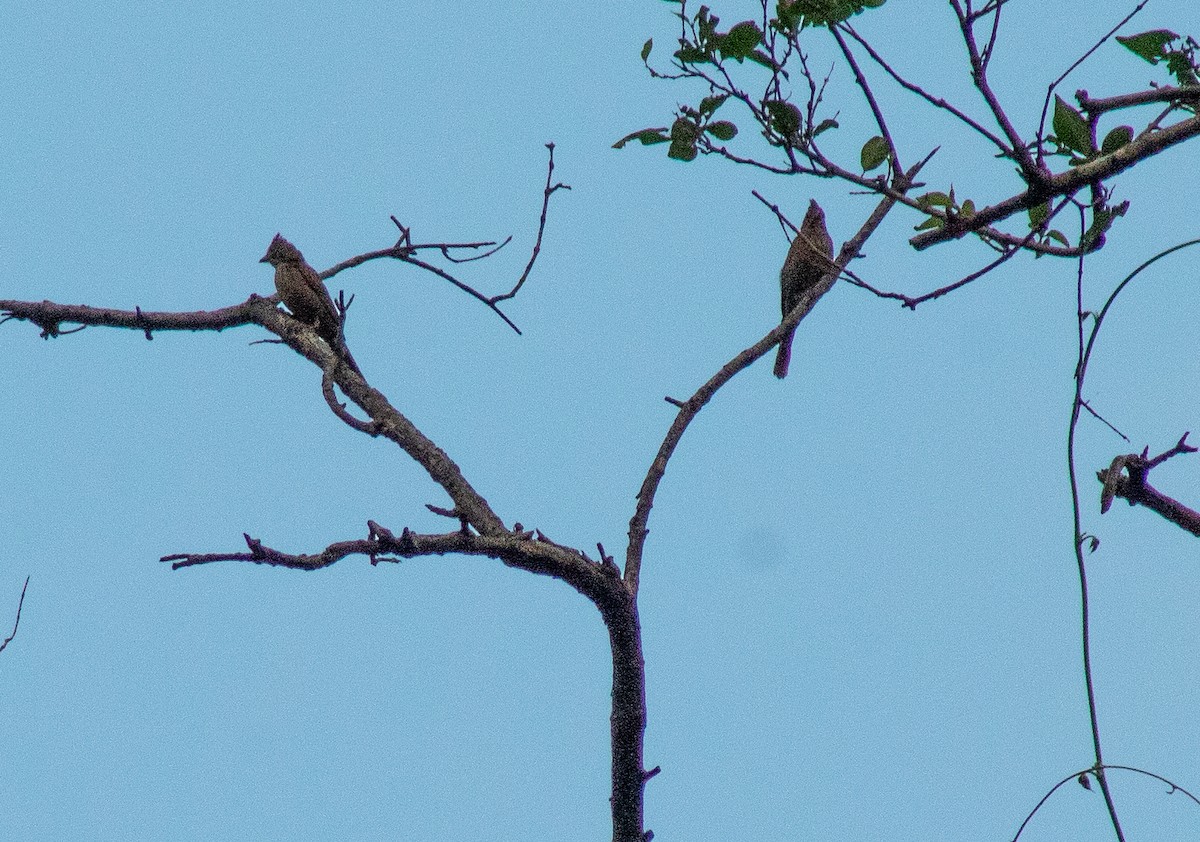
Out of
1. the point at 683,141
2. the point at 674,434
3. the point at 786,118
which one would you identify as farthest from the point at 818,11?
the point at 674,434

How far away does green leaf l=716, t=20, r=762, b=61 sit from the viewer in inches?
106

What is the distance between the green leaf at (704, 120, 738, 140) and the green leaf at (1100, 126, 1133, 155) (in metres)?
0.85

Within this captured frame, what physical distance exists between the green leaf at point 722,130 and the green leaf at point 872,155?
0.33 meters

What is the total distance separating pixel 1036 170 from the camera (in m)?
2.06

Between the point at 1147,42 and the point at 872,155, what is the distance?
61 cm

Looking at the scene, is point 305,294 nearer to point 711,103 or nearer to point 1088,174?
point 711,103

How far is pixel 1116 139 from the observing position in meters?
2.41

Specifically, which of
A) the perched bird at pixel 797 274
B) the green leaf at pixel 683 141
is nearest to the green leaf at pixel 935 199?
the green leaf at pixel 683 141

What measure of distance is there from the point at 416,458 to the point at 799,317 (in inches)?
60.1

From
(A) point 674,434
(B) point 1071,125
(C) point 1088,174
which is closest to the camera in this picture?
(C) point 1088,174

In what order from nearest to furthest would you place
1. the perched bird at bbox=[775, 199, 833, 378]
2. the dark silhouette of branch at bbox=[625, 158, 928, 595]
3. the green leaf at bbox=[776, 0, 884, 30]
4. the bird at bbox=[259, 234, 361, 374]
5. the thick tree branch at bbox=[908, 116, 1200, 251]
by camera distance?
the thick tree branch at bbox=[908, 116, 1200, 251]
the green leaf at bbox=[776, 0, 884, 30]
the dark silhouette of branch at bbox=[625, 158, 928, 595]
the bird at bbox=[259, 234, 361, 374]
the perched bird at bbox=[775, 199, 833, 378]

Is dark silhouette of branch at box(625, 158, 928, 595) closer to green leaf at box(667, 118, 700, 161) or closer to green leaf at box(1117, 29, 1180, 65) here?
green leaf at box(667, 118, 700, 161)

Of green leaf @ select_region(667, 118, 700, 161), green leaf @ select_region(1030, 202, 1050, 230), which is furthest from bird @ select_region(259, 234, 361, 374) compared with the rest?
green leaf @ select_region(1030, 202, 1050, 230)

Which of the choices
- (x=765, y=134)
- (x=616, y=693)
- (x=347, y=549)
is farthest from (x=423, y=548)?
(x=765, y=134)
